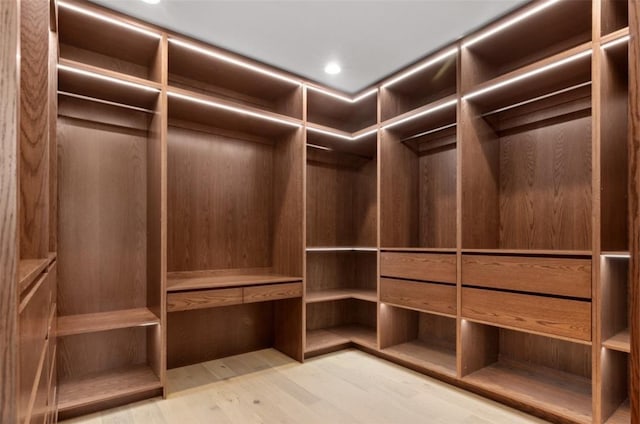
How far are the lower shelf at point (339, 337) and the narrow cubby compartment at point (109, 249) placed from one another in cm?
129

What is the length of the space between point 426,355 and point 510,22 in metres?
2.42

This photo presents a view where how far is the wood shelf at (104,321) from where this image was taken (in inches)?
78.8

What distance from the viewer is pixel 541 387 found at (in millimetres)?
2135

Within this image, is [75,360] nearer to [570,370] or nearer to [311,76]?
[311,76]

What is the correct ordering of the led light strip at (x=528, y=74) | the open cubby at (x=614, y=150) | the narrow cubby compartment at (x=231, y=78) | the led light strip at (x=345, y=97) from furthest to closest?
the led light strip at (x=345, y=97) → the narrow cubby compartment at (x=231, y=78) → the led light strip at (x=528, y=74) → the open cubby at (x=614, y=150)

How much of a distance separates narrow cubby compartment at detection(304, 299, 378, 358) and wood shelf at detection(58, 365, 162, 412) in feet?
3.92

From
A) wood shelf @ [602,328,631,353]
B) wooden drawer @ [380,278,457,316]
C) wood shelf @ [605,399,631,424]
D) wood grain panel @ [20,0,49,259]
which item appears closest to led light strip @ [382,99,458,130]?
wooden drawer @ [380,278,457,316]

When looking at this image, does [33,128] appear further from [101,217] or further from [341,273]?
[341,273]

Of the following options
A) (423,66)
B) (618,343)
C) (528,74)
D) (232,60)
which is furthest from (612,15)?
(232,60)

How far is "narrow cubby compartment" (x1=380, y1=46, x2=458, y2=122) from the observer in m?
2.62

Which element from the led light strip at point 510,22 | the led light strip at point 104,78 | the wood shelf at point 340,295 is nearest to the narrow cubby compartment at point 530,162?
the led light strip at point 510,22

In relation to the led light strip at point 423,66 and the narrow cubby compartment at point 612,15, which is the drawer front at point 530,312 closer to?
the narrow cubby compartment at point 612,15

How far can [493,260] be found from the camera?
2170 mm

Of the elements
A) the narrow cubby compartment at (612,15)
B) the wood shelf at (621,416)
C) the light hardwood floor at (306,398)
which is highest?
the narrow cubby compartment at (612,15)
